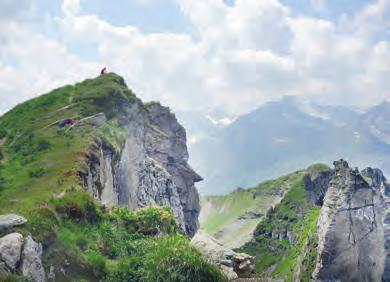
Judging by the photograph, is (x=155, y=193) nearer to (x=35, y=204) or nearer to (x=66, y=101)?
(x=66, y=101)

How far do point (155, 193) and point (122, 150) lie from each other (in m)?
28.8

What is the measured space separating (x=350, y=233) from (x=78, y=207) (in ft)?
335

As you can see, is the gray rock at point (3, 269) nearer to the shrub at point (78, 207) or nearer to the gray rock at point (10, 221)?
the gray rock at point (10, 221)

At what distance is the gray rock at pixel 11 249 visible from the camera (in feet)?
140

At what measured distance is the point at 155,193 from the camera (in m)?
133

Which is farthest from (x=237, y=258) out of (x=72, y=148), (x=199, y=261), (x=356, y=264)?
(x=356, y=264)

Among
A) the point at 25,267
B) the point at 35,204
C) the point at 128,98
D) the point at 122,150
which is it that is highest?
the point at 128,98

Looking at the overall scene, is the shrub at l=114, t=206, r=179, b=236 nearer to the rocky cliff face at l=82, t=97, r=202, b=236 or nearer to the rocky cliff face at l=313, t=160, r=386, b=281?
the rocky cliff face at l=82, t=97, r=202, b=236

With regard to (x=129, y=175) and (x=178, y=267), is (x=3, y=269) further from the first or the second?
(x=129, y=175)

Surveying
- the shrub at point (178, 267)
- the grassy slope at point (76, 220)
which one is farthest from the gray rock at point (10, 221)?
the shrub at point (178, 267)

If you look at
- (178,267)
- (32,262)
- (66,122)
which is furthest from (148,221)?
(66,122)

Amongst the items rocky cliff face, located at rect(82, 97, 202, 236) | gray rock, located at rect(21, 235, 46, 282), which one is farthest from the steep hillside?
gray rock, located at rect(21, 235, 46, 282)

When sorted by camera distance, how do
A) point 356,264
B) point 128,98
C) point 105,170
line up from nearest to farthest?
point 105,170, point 128,98, point 356,264

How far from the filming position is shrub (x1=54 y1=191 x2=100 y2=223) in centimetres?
5412
